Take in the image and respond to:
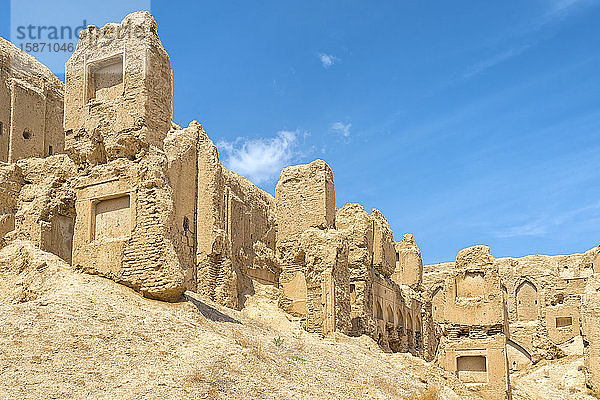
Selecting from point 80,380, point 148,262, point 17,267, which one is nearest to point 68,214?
point 17,267

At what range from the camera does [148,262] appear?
14.5 m

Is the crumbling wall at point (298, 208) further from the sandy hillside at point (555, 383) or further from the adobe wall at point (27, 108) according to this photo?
the adobe wall at point (27, 108)

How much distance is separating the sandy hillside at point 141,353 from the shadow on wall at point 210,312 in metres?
0.06

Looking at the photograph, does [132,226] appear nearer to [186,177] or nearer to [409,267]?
[186,177]

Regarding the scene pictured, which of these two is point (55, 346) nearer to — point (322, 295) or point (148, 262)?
point (148, 262)

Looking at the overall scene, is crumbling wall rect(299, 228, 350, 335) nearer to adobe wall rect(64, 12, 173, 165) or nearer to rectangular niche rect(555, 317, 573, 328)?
adobe wall rect(64, 12, 173, 165)

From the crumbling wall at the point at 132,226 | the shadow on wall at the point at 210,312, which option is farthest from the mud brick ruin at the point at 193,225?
the shadow on wall at the point at 210,312

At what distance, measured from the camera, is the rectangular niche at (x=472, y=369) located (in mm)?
20656

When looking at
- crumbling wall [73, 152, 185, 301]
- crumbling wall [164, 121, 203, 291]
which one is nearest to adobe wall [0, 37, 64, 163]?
crumbling wall [164, 121, 203, 291]

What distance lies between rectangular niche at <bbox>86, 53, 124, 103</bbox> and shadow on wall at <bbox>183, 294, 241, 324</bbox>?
5.64 metres

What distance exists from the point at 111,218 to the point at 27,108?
14.2 metres

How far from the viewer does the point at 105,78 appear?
1744 centimetres

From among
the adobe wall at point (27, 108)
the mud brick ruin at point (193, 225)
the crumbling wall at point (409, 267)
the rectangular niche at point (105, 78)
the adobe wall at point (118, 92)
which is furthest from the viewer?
the crumbling wall at point (409, 267)

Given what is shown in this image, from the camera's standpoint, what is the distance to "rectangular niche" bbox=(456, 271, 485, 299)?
70.3 feet
